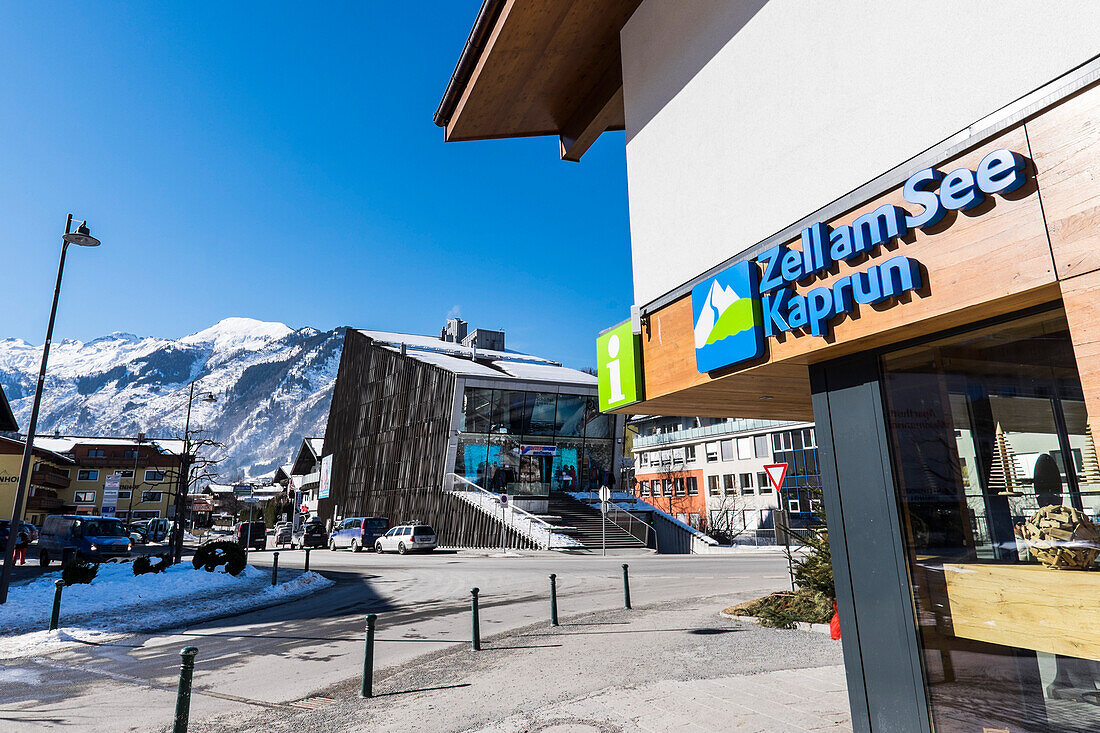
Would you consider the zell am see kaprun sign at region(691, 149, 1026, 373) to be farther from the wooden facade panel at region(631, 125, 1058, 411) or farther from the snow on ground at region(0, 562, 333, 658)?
the snow on ground at region(0, 562, 333, 658)

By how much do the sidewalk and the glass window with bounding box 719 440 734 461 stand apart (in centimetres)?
5586

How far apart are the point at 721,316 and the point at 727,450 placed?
203 feet

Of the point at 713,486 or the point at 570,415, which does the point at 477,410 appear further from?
the point at 713,486

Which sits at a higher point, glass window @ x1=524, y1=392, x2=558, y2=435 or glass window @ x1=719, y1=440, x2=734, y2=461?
glass window @ x1=524, y1=392, x2=558, y2=435

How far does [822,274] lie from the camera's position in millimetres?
5027

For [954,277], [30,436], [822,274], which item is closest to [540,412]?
[30,436]

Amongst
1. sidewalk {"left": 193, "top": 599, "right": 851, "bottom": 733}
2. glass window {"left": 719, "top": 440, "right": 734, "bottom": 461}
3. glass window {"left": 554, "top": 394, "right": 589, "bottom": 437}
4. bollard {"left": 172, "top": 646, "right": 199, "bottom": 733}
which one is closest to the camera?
bollard {"left": 172, "top": 646, "right": 199, "bottom": 733}

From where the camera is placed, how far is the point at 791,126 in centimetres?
564

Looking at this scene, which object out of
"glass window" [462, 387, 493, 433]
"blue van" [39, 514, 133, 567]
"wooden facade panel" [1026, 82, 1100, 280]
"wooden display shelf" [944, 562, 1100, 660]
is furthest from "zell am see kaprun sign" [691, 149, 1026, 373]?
"glass window" [462, 387, 493, 433]

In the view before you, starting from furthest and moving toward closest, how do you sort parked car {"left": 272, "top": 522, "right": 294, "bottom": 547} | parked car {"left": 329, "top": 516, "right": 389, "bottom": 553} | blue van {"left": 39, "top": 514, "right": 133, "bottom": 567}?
parked car {"left": 272, "top": 522, "right": 294, "bottom": 547}
parked car {"left": 329, "top": 516, "right": 389, "bottom": 553}
blue van {"left": 39, "top": 514, "right": 133, "bottom": 567}

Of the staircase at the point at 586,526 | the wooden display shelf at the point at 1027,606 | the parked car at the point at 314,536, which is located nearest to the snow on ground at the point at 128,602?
the wooden display shelf at the point at 1027,606

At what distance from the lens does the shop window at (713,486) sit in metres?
65.1

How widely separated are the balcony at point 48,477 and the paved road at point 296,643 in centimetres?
6412

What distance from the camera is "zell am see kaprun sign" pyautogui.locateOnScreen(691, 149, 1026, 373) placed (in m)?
4.05
